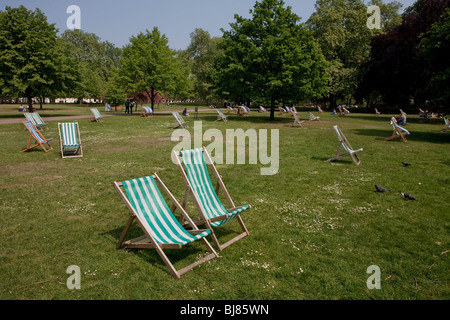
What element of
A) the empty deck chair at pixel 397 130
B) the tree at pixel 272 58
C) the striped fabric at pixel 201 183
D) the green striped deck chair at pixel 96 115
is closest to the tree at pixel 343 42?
the tree at pixel 272 58

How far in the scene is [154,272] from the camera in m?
4.11

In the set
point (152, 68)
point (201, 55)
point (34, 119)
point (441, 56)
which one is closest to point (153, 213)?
point (34, 119)

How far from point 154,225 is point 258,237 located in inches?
72.7

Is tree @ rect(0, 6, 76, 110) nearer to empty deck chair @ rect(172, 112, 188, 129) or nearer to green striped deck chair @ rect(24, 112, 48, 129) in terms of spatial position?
green striped deck chair @ rect(24, 112, 48, 129)

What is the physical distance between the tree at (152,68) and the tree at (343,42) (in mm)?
23264

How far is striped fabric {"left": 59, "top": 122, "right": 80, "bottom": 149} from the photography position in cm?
1163

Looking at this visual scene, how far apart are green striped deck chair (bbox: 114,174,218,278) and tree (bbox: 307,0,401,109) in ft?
146

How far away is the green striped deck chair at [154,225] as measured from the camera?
13.3ft

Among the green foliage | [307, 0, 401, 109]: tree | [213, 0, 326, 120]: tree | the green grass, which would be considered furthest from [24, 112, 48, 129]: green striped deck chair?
[307, 0, 401, 109]: tree

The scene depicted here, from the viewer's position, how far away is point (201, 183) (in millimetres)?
5402

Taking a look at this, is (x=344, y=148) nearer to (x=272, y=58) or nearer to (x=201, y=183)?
(x=201, y=183)
